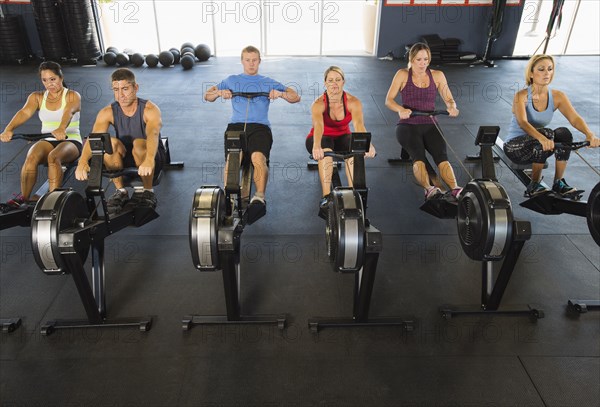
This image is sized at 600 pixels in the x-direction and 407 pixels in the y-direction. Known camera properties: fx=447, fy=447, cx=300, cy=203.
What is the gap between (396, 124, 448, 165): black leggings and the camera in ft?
10.3

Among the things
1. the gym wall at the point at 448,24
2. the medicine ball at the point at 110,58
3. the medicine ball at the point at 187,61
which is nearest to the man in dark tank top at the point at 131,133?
the medicine ball at the point at 187,61

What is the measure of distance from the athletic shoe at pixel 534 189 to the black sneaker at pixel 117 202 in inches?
108

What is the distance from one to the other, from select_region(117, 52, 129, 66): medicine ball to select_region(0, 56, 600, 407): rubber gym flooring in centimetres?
407

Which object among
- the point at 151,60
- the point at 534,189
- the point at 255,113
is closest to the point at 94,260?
the point at 255,113

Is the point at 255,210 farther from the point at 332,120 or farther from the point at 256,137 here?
the point at 332,120

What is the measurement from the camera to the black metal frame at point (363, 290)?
212 centimetres

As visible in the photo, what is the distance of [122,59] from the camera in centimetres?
738

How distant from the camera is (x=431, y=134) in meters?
3.23

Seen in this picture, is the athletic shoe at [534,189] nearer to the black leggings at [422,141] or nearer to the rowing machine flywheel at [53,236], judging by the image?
the black leggings at [422,141]

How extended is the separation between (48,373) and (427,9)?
783cm

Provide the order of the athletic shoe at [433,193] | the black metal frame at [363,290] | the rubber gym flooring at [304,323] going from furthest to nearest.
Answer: the athletic shoe at [433,193] → the black metal frame at [363,290] → the rubber gym flooring at [304,323]

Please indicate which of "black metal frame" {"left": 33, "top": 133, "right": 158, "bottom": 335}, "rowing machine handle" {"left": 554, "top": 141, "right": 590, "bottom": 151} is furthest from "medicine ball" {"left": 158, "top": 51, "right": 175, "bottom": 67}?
"rowing machine handle" {"left": 554, "top": 141, "right": 590, "bottom": 151}

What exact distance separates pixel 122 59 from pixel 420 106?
230 inches

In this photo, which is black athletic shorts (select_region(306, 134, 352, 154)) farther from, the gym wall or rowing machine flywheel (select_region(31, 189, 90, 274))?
the gym wall
